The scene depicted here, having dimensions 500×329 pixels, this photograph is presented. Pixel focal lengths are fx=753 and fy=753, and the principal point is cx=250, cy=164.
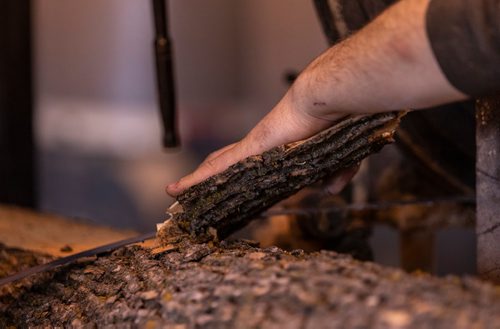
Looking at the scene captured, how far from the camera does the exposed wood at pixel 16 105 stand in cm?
295

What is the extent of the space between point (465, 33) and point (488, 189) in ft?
1.60

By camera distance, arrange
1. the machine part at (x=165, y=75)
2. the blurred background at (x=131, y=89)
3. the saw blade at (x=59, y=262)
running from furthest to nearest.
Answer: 1. the blurred background at (x=131, y=89)
2. the machine part at (x=165, y=75)
3. the saw blade at (x=59, y=262)

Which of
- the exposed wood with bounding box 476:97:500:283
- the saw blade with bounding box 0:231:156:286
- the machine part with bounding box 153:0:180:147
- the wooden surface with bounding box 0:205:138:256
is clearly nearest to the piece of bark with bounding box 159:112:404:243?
the saw blade with bounding box 0:231:156:286

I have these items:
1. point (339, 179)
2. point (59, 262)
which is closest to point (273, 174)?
point (339, 179)

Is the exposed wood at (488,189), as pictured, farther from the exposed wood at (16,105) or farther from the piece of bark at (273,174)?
the exposed wood at (16,105)

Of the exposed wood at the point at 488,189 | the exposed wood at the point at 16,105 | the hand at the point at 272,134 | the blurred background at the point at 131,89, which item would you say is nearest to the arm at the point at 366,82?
the hand at the point at 272,134

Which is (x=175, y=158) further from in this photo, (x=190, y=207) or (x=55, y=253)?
(x=190, y=207)

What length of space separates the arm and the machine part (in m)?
0.80

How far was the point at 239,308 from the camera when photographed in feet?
2.76

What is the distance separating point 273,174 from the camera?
3.68 ft

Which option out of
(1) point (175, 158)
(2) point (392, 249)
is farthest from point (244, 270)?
(1) point (175, 158)

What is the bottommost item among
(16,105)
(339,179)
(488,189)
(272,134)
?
(488,189)

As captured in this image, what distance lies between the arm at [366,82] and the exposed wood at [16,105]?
2.08m

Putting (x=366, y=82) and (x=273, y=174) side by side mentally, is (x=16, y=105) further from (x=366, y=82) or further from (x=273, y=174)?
(x=366, y=82)
